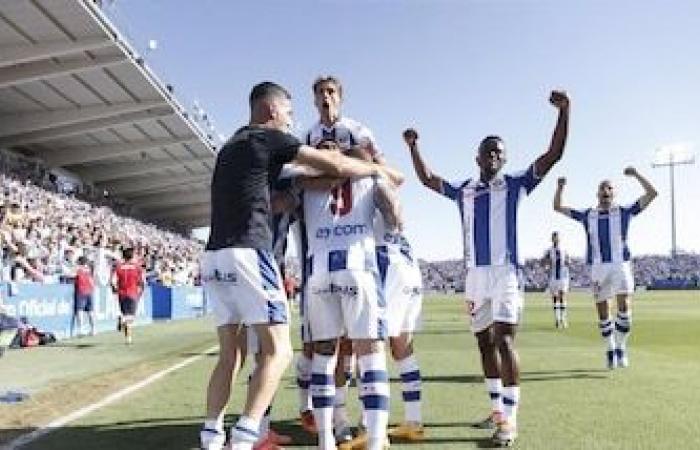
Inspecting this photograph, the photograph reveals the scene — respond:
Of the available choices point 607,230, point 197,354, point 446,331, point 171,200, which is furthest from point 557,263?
point 171,200

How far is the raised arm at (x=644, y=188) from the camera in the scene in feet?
35.7

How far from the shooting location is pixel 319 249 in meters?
5.45

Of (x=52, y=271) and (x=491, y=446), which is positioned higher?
(x=52, y=271)

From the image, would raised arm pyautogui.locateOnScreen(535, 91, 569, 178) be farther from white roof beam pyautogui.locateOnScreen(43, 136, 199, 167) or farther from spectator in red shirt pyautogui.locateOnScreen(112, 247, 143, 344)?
white roof beam pyautogui.locateOnScreen(43, 136, 199, 167)

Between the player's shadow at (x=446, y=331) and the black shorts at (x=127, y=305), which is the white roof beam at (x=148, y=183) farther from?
the player's shadow at (x=446, y=331)

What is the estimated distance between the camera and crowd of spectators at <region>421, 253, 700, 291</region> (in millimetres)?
94688

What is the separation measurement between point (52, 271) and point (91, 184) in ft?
99.8

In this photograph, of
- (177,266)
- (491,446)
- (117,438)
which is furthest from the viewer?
(177,266)

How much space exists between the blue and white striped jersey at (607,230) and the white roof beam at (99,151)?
3897cm

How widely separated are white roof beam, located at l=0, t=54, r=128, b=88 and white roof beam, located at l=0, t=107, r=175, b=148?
7963 millimetres

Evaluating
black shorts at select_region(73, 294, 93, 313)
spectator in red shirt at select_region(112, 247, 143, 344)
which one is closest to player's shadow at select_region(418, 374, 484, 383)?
spectator in red shirt at select_region(112, 247, 143, 344)

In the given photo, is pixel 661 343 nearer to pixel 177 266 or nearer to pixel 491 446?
pixel 491 446

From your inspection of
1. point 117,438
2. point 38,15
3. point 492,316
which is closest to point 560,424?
point 492,316

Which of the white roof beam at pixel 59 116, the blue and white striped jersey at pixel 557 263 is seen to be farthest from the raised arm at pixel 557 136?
the white roof beam at pixel 59 116
